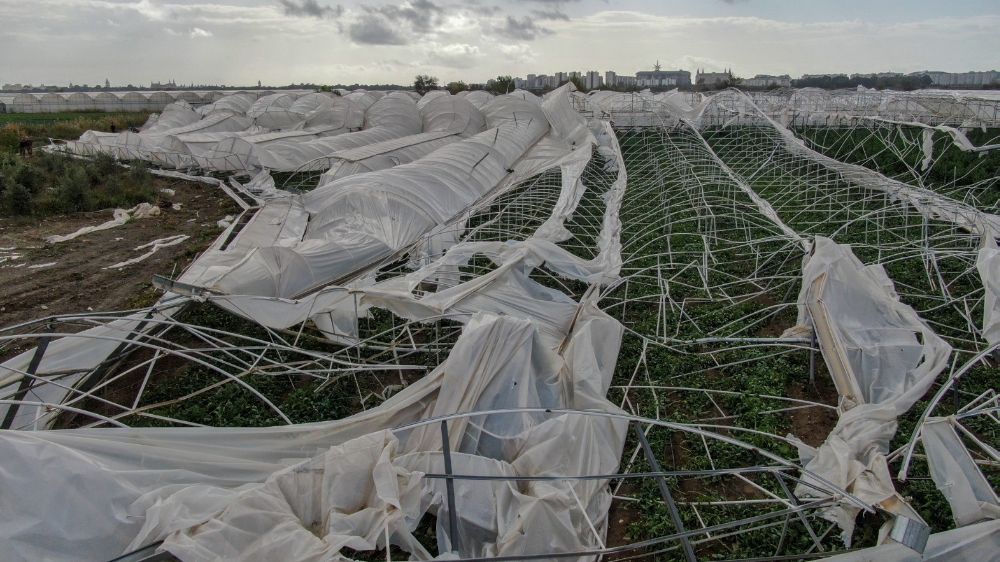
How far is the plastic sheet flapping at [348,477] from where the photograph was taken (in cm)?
436

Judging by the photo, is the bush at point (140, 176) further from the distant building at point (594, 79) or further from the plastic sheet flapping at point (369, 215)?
the distant building at point (594, 79)

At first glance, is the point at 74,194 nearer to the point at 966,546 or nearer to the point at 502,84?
the point at 966,546

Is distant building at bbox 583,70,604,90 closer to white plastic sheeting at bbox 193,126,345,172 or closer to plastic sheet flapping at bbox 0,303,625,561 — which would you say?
white plastic sheeting at bbox 193,126,345,172

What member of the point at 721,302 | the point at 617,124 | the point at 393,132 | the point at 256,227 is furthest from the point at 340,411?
the point at 617,124

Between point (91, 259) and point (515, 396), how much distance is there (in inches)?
493

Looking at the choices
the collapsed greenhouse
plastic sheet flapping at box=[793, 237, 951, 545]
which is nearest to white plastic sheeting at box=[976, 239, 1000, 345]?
the collapsed greenhouse

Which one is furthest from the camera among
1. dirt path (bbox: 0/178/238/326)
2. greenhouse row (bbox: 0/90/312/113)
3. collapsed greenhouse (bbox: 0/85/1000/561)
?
greenhouse row (bbox: 0/90/312/113)

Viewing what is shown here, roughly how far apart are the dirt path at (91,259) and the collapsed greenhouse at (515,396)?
1067 mm

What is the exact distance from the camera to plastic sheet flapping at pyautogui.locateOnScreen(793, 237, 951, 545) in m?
4.67

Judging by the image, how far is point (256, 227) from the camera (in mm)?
15008

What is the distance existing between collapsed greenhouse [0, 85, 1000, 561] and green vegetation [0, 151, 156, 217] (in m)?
6.71

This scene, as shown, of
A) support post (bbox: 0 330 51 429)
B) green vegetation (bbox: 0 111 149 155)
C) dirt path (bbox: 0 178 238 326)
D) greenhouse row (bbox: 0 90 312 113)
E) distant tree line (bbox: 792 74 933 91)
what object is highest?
distant tree line (bbox: 792 74 933 91)

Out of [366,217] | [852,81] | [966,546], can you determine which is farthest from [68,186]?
[852,81]

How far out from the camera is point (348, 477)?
15.9ft
